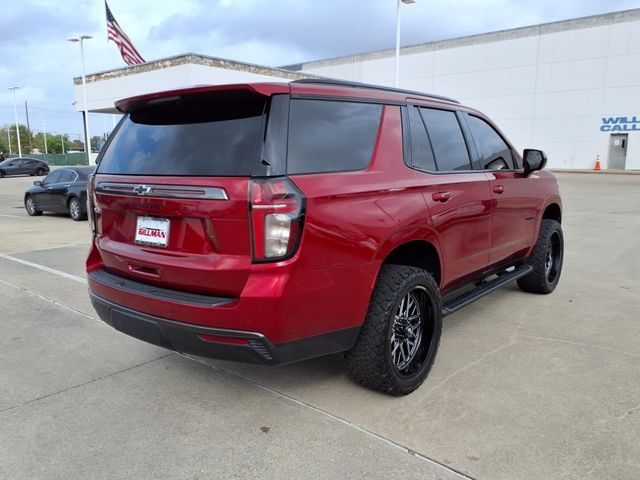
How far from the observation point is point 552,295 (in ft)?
18.4

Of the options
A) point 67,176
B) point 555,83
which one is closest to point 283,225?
point 67,176

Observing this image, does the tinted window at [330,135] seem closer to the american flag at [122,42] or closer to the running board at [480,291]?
the running board at [480,291]

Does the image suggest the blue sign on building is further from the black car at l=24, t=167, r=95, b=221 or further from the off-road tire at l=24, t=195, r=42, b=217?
the off-road tire at l=24, t=195, r=42, b=217

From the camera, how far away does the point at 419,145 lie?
3.56 m

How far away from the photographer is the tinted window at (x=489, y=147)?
4355mm

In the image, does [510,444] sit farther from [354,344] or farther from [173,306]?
[173,306]

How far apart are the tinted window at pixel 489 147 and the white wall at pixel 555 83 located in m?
32.8

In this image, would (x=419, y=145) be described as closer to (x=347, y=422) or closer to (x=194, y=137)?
(x=194, y=137)

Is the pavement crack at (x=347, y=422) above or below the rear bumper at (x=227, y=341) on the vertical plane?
below

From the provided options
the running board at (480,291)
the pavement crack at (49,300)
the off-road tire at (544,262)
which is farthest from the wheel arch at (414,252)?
the pavement crack at (49,300)

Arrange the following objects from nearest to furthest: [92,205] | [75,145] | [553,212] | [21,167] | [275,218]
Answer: [275,218] → [92,205] → [553,212] → [21,167] → [75,145]

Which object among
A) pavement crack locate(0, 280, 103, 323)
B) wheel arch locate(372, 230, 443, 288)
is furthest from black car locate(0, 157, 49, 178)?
wheel arch locate(372, 230, 443, 288)

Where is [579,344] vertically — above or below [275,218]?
below

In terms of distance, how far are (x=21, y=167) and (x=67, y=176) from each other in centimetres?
2826
